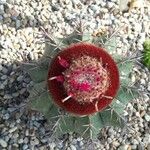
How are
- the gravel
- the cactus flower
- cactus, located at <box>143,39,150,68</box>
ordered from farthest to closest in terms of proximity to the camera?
cactus, located at <box>143,39,150,68</box>, the gravel, the cactus flower

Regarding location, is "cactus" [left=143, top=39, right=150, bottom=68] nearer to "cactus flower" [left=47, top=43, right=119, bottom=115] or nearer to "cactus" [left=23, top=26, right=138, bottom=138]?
"cactus" [left=23, top=26, right=138, bottom=138]

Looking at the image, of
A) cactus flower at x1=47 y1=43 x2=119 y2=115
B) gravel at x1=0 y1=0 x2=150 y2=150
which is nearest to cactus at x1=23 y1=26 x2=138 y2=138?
cactus flower at x1=47 y1=43 x2=119 y2=115

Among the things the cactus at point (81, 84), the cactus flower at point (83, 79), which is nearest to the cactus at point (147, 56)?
the cactus at point (81, 84)

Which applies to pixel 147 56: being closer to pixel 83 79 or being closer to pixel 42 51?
pixel 42 51

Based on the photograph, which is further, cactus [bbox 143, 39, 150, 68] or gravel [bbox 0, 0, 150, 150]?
cactus [bbox 143, 39, 150, 68]

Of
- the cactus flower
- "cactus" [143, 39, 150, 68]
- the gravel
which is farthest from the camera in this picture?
"cactus" [143, 39, 150, 68]

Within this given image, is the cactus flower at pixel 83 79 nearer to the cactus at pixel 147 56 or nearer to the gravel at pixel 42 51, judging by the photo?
the gravel at pixel 42 51

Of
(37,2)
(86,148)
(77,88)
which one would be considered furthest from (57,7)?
(77,88)

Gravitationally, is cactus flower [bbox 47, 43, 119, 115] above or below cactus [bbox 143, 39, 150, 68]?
above
